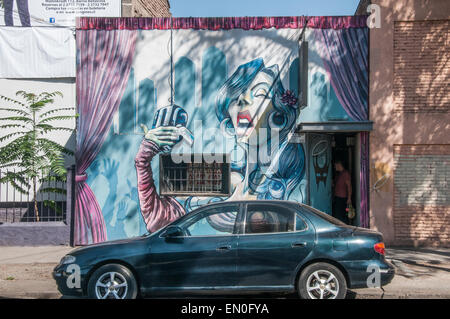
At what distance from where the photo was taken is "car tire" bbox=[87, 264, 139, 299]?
557cm

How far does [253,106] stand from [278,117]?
0.68 m

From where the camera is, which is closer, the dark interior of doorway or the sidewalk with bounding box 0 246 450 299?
the sidewalk with bounding box 0 246 450 299

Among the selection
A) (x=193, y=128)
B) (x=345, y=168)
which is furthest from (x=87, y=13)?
(x=345, y=168)

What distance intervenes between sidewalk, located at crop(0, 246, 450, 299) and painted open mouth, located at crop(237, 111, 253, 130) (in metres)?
→ 4.40

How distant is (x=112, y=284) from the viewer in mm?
5598

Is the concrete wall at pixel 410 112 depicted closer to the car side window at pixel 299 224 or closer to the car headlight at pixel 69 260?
the car side window at pixel 299 224

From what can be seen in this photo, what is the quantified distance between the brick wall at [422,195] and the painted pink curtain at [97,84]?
7.18 meters

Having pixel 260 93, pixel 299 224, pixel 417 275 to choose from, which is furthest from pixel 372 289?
pixel 260 93

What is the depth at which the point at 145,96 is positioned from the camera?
10164 mm

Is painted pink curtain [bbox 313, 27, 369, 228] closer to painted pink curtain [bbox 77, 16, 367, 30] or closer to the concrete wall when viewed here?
the concrete wall

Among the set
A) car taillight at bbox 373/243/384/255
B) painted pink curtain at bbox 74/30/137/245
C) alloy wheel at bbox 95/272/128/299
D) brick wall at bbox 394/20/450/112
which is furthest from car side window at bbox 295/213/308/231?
painted pink curtain at bbox 74/30/137/245

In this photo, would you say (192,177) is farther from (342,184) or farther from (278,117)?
(342,184)

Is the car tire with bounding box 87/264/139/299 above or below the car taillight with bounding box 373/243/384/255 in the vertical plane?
below

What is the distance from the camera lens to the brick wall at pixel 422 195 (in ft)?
31.5
